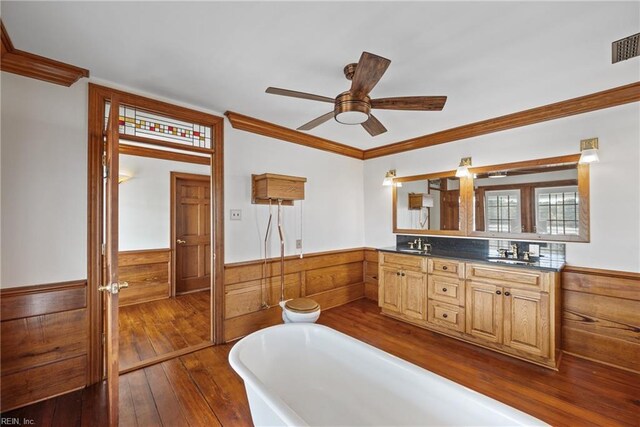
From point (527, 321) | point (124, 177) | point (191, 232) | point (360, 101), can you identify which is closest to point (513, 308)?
point (527, 321)

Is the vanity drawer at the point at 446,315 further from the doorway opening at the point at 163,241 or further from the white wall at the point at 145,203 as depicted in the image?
the white wall at the point at 145,203

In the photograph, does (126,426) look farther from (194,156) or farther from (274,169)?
(194,156)

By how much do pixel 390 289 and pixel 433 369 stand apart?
1.21 m

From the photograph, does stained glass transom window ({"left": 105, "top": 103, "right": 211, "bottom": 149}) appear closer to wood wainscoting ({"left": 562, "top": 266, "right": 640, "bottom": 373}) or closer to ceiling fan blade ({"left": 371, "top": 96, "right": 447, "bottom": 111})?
ceiling fan blade ({"left": 371, "top": 96, "right": 447, "bottom": 111})

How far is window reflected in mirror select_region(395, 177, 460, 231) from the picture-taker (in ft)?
11.5

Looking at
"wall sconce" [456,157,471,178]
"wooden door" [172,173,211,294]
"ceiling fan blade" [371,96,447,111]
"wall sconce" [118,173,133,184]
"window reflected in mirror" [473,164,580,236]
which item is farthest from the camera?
"wooden door" [172,173,211,294]

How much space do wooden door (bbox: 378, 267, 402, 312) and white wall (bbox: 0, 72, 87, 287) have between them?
3.02 metres

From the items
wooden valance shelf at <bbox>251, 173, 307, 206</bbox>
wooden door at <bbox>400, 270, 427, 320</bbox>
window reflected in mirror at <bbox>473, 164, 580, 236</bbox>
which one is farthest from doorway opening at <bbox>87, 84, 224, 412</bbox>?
window reflected in mirror at <bbox>473, 164, 580, 236</bbox>

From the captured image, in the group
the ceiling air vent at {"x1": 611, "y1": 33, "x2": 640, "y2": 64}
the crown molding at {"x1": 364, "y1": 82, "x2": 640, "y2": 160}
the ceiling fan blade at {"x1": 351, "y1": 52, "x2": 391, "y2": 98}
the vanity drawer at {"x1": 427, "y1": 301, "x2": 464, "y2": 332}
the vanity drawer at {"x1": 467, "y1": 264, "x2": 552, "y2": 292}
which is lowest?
the vanity drawer at {"x1": 427, "y1": 301, "x2": 464, "y2": 332}

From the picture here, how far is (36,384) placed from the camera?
194 cm

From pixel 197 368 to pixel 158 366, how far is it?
0.35 m

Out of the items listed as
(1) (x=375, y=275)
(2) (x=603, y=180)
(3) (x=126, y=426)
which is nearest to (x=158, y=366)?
(3) (x=126, y=426)

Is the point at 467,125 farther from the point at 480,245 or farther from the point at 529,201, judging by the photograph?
the point at 480,245

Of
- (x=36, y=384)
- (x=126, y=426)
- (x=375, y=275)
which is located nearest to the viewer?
(x=126, y=426)
